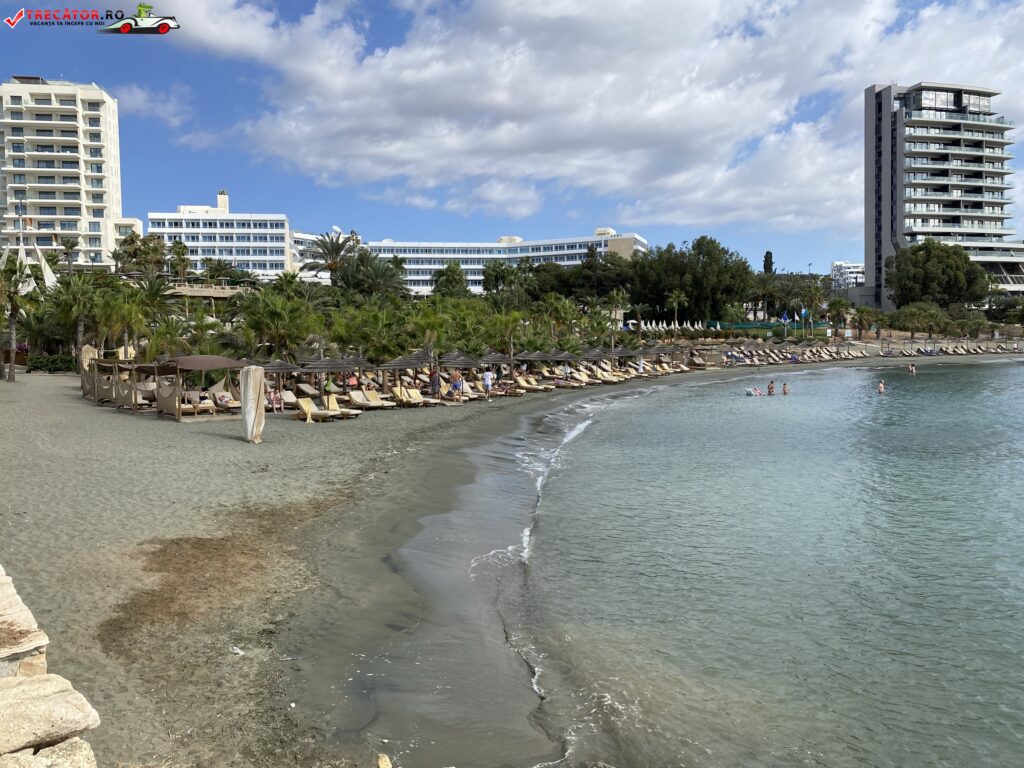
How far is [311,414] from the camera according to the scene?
23.7m

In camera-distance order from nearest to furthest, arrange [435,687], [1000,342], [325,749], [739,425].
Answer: [325,749], [435,687], [739,425], [1000,342]

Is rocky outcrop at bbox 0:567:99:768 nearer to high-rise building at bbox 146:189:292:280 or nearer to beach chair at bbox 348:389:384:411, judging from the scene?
beach chair at bbox 348:389:384:411

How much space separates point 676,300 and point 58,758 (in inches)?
3250

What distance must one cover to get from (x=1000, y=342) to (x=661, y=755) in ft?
354

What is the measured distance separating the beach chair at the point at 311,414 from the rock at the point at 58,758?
2076cm

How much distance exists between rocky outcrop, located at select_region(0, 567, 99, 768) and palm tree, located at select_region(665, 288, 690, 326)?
8030cm

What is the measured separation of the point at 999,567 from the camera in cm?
1027

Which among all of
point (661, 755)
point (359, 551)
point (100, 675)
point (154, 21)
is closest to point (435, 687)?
point (661, 755)

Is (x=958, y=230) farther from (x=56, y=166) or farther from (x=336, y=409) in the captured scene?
(x=56, y=166)

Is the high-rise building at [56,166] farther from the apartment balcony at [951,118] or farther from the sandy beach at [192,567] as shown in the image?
the apartment balcony at [951,118]

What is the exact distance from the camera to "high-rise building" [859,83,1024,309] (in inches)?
4264

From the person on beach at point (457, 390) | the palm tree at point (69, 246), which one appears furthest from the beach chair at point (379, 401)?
the palm tree at point (69, 246)

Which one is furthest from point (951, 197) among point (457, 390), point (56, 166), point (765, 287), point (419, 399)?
point (56, 166)

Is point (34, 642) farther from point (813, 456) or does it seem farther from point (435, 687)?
point (813, 456)
